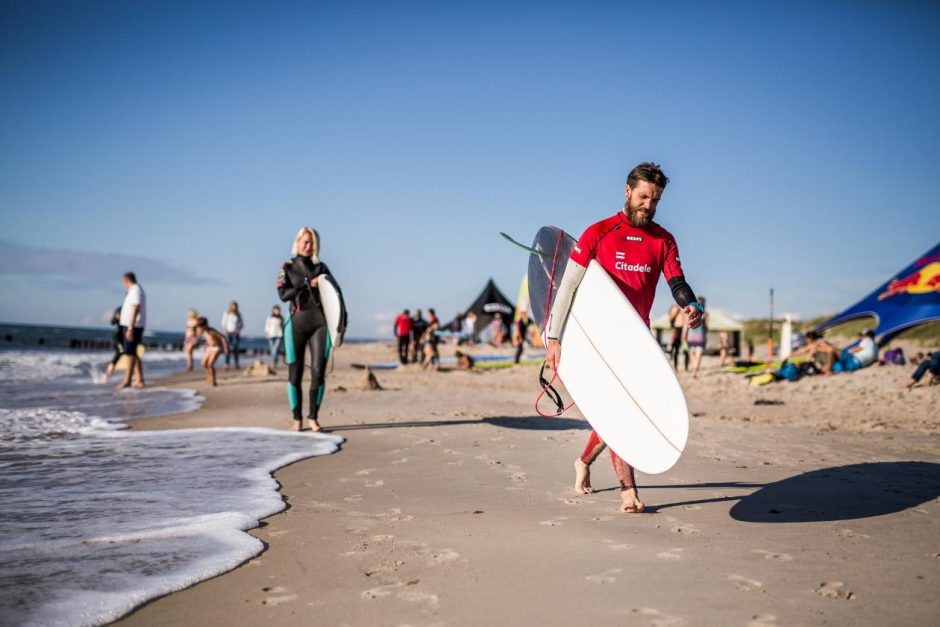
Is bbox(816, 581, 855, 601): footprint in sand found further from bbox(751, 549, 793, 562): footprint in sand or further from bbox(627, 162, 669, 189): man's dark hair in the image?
bbox(627, 162, 669, 189): man's dark hair

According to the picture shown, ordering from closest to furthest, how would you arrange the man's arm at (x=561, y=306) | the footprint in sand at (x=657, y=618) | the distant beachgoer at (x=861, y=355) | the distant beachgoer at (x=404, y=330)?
the footprint in sand at (x=657, y=618)
the man's arm at (x=561, y=306)
the distant beachgoer at (x=861, y=355)
the distant beachgoer at (x=404, y=330)

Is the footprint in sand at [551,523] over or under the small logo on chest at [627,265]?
under

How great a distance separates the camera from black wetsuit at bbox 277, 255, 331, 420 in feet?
22.2

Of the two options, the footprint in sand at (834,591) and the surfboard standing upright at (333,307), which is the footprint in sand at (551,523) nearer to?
the footprint in sand at (834,591)

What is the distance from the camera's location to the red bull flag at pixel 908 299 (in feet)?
51.8

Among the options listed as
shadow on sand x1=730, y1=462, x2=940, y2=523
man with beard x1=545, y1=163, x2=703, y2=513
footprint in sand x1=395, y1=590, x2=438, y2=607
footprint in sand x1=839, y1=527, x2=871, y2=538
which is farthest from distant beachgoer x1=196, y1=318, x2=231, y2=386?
footprint in sand x1=839, y1=527, x2=871, y2=538

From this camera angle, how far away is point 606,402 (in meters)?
3.75

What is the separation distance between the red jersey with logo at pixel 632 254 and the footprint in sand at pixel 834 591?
1.63m

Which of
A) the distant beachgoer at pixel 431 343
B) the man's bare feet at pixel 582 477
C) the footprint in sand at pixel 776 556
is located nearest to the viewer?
the footprint in sand at pixel 776 556

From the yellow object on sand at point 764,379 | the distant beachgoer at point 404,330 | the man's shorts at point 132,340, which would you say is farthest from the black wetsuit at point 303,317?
the distant beachgoer at point 404,330

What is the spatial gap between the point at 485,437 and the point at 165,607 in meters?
4.49

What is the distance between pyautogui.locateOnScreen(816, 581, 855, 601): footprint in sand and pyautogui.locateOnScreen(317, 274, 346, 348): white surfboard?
502 centimetres

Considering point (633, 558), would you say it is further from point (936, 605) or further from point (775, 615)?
point (936, 605)

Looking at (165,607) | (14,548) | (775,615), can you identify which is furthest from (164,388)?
(775,615)
